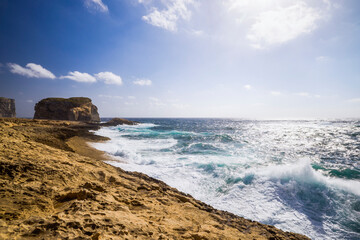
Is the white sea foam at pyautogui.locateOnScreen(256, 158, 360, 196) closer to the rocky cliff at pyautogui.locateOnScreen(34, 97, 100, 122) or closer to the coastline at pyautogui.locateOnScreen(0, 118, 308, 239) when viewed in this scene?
the coastline at pyautogui.locateOnScreen(0, 118, 308, 239)

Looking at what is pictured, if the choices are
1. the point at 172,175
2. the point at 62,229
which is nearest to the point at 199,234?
the point at 62,229

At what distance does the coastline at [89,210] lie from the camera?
2051mm

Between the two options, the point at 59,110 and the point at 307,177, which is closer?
the point at 307,177

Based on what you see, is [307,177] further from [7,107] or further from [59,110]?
[7,107]

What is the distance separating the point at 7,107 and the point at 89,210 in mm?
57101

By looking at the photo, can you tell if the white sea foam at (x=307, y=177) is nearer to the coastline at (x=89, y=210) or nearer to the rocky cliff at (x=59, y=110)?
the coastline at (x=89, y=210)

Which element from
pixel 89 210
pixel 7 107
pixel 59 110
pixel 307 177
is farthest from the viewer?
pixel 59 110

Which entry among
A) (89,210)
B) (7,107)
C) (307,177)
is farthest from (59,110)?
(307,177)

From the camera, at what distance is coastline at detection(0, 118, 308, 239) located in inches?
80.7

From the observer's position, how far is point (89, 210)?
98.2 inches

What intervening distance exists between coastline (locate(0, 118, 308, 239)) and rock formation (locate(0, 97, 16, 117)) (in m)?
52.0

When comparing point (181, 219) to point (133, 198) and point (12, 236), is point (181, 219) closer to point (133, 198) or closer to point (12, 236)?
point (133, 198)

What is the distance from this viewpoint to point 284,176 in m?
7.29

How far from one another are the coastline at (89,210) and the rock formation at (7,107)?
Answer: 5198 centimetres
